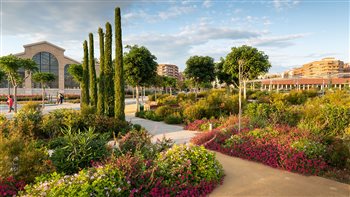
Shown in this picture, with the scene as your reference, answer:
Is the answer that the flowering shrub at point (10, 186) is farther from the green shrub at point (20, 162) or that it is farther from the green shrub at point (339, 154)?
the green shrub at point (339, 154)

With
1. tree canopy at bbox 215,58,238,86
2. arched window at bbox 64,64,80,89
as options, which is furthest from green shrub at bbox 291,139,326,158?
arched window at bbox 64,64,80,89

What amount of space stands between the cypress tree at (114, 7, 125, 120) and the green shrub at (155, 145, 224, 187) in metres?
6.32

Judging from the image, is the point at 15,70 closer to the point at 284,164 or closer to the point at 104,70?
the point at 104,70

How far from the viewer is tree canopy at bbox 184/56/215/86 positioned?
21875 mm

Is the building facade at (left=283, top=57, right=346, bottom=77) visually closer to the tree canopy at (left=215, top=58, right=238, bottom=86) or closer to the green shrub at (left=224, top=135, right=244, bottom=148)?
the tree canopy at (left=215, top=58, right=238, bottom=86)

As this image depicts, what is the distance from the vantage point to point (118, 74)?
32.6 ft

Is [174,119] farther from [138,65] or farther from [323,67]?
[323,67]

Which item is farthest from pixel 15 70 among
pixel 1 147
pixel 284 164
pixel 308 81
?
pixel 308 81

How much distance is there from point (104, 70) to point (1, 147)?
27.0 ft

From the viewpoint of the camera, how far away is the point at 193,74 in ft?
72.6

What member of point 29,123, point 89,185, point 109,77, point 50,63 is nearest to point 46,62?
point 50,63

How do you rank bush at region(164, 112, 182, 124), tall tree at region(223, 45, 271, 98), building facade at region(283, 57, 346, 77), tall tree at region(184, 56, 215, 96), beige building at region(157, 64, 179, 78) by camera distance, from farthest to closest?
beige building at region(157, 64, 179, 78) < building facade at region(283, 57, 346, 77) < tall tree at region(184, 56, 215, 96) < tall tree at region(223, 45, 271, 98) < bush at region(164, 112, 182, 124)

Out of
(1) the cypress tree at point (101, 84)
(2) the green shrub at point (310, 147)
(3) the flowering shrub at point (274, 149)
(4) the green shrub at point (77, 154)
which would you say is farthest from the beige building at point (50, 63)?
(2) the green shrub at point (310, 147)

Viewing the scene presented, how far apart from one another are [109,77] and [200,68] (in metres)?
12.6
